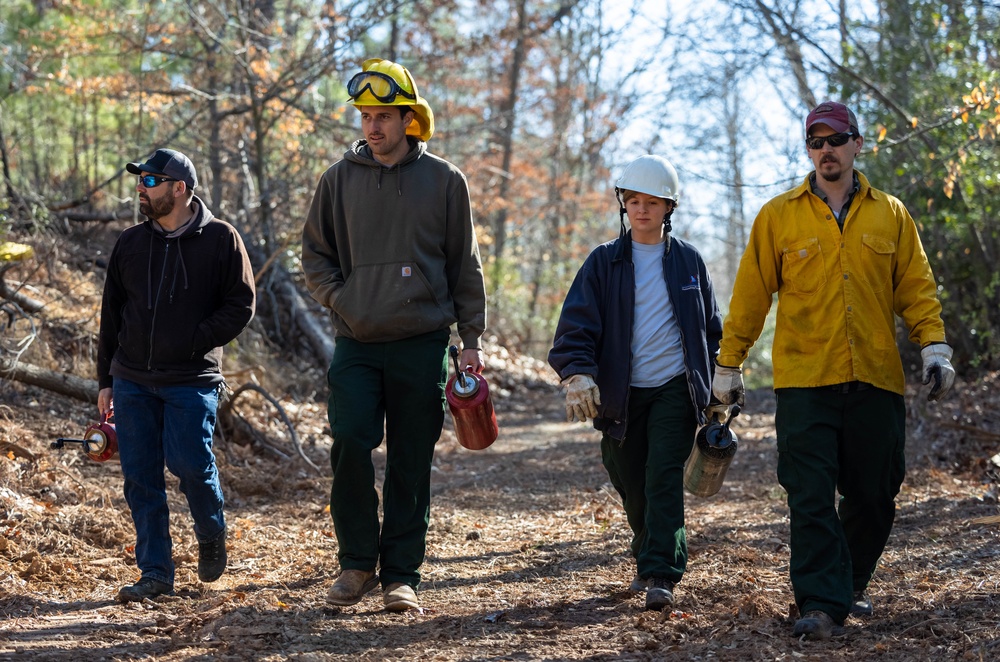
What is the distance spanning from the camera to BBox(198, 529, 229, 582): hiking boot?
5.36 meters

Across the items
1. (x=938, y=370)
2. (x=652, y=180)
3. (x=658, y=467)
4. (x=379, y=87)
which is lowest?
(x=658, y=467)

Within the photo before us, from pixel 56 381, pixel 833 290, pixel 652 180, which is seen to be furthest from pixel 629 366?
pixel 56 381

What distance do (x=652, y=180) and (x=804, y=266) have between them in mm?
922

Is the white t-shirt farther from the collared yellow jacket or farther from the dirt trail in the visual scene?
the dirt trail

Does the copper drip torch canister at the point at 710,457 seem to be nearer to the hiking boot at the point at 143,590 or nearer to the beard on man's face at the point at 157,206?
the hiking boot at the point at 143,590

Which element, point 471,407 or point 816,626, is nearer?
point 816,626

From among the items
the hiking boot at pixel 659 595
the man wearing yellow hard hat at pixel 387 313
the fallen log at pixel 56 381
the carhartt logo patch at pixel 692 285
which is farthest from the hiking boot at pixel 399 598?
the fallen log at pixel 56 381

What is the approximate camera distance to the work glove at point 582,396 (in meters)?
4.90

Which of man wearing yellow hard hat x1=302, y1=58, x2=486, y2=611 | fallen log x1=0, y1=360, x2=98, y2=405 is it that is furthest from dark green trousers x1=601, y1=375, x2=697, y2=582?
fallen log x1=0, y1=360, x2=98, y2=405

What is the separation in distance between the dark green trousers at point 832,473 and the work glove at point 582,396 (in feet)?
2.79

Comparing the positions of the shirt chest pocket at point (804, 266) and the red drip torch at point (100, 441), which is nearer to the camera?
the shirt chest pocket at point (804, 266)

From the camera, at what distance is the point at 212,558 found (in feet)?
17.6

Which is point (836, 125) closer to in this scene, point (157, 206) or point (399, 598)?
point (399, 598)

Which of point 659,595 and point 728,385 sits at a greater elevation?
point 728,385
